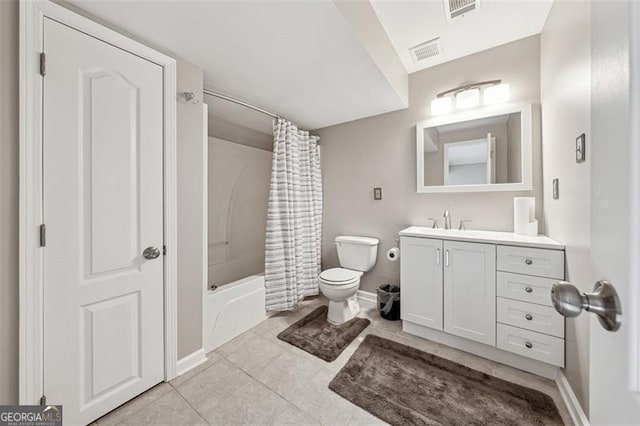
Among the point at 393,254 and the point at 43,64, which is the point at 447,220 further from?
the point at 43,64

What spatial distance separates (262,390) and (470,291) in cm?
160

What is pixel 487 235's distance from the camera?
1.85m

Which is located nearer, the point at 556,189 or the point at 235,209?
the point at 556,189

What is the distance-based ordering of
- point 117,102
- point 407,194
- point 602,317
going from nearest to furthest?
1. point 602,317
2. point 117,102
3. point 407,194

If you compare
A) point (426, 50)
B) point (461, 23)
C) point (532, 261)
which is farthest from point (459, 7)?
point (532, 261)

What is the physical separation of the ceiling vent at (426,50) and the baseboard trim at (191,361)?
2.98m

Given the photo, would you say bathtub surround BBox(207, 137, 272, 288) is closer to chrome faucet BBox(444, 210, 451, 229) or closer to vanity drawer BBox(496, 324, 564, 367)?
chrome faucet BBox(444, 210, 451, 229)

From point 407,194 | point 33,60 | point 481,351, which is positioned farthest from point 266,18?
point 481,351

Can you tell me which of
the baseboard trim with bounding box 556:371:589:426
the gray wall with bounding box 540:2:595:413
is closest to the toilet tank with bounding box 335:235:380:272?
the gray wall with bounding box 540:2:595:413

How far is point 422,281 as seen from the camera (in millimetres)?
1980

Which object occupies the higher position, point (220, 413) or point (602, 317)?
point (602, 317)

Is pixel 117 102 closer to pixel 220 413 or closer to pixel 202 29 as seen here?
pixel 202 29

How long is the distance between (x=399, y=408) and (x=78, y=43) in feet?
8.38

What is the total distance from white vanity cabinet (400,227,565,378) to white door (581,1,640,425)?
4.49ft
